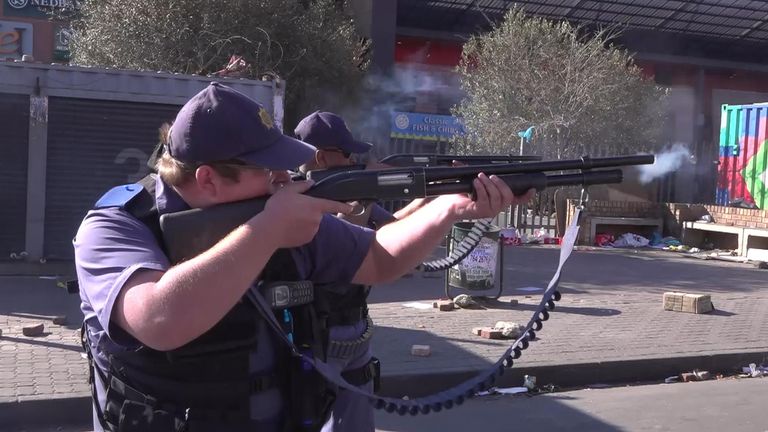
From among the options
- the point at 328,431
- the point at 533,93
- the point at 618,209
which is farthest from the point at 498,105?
the point at 328,431

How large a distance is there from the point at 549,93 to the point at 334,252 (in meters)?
19.8

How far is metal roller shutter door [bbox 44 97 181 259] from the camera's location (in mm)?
11672

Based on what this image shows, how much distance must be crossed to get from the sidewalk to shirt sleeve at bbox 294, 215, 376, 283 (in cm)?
391

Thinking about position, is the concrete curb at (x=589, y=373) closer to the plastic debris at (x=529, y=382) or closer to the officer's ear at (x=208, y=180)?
the plastic debris at (x=529, y=382)

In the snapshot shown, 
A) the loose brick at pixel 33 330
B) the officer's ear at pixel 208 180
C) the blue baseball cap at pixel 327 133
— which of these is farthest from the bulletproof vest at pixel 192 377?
the loose brick at pixel 33 330

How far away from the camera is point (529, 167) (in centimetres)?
271

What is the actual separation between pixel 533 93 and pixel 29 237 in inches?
541

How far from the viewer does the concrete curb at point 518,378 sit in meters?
5.86

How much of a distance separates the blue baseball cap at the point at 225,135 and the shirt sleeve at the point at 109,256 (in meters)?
0.22

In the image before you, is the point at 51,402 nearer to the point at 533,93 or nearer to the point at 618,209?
the point at 618,209

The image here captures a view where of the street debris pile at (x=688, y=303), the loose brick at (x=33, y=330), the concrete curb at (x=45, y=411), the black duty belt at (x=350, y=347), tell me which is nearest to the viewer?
the black duty belt at (x=350, y=347)

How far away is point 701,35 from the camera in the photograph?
31.5 meters

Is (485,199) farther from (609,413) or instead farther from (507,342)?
(507,342)

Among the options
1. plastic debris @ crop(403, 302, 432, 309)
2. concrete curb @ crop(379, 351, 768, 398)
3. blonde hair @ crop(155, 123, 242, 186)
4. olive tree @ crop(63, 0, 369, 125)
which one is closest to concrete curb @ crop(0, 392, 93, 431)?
concrete curb @ crop(379, 351, 768, 398)
